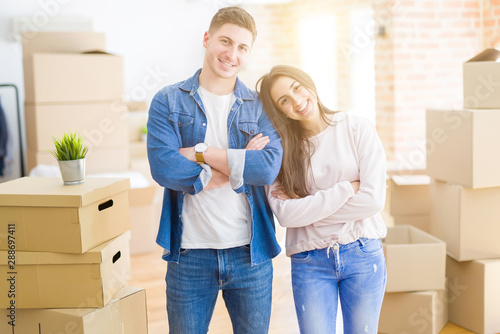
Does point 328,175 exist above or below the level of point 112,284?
above

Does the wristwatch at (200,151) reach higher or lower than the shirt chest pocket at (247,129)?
lower

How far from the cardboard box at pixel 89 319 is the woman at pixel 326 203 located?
55 cm

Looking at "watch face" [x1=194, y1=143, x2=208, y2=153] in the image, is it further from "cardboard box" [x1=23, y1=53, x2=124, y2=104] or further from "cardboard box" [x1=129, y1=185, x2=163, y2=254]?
"cardboard box" [x1=23, y1=53, x2=124, y2=104]

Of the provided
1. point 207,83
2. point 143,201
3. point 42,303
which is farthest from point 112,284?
point 143,201

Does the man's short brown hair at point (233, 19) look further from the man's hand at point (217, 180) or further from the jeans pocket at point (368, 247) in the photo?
the jeans pocket at point (368, 247)

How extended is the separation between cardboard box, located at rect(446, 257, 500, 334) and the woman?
1.10 m

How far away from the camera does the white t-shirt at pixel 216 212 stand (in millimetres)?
1624

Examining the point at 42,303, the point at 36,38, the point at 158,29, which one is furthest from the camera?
the point at 158,29

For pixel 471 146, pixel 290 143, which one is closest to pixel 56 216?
pixel 290 143

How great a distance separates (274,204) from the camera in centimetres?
175

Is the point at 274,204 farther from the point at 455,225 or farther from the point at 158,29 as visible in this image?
the point at 158,29

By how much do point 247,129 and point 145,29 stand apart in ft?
15.3

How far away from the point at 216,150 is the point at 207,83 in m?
0.22

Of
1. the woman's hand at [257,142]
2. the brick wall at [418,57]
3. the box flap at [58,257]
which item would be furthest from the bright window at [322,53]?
the box flap at [58,257]
